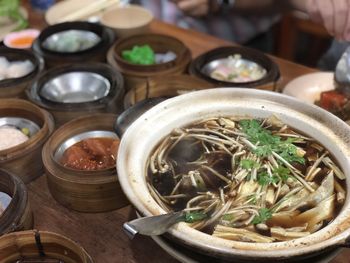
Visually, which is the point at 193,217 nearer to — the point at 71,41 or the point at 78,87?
the point at 78,87

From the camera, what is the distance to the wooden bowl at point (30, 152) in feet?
7.11

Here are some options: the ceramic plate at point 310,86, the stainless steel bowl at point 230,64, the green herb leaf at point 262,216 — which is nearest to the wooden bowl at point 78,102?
the stainless steel bowl at point 230,64

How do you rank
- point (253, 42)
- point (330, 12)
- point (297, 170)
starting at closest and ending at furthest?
1. point (297, 170)
2. point (330, 12)
3. point (253, 42)

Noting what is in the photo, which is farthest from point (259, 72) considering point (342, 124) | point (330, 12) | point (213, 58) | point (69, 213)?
point (69, 213)

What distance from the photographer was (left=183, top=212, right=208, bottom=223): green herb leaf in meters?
1.53

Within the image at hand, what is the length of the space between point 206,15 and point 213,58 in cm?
115

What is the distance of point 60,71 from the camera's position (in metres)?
2.85

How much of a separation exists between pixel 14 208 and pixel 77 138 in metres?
0.58

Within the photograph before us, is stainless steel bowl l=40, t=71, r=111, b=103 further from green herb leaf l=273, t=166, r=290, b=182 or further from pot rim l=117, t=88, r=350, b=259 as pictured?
green herb leaf l=273, t=166, r=290, b=182

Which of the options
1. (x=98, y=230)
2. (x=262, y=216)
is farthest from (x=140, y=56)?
(x=262, y=216)

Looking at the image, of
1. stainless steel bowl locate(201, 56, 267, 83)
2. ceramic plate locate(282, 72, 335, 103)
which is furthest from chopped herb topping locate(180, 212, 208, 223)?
stainless steel bowl locate(201, 56, 267, 83)

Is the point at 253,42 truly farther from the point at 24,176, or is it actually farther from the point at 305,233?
the point at 305,233

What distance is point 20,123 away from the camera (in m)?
2.52

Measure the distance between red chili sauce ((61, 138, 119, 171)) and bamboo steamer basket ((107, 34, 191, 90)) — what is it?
0.61 m
